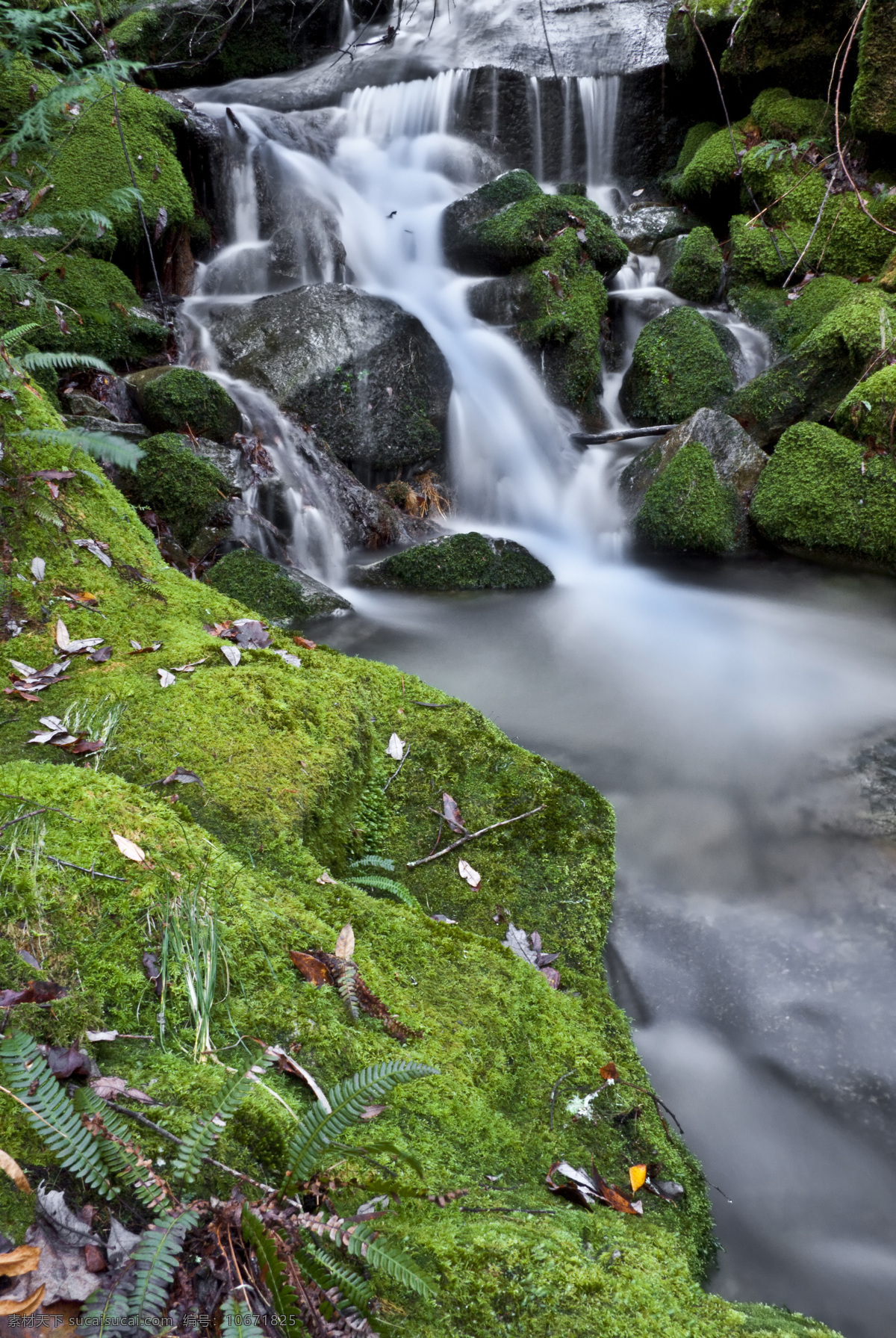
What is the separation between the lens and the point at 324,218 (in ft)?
36.2

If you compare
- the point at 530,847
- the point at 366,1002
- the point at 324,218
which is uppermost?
the point at 324,218

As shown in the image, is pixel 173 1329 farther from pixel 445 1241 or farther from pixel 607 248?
pixel 607 248

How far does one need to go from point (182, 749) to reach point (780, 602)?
5990 millimetres

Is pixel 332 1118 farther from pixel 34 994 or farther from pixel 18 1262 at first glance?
pixel 34 994

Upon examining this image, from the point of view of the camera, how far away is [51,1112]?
1.24m

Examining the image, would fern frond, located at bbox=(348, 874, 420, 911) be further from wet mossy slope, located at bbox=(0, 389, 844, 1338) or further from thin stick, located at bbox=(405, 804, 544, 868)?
thin stick, located at bbox=(405, 804, 544, 868)

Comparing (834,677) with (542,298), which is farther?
(542,298)

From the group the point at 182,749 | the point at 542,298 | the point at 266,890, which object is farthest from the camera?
the point at 542,298

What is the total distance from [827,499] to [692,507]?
4.00 ft

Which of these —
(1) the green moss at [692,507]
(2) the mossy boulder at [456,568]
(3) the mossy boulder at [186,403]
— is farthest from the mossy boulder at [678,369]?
(3) the mossy boulder at [186,403]

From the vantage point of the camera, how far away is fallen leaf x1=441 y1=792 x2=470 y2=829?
3.18 m

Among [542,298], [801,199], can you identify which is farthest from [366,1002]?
[801,199]

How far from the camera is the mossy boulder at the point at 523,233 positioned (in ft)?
34.2

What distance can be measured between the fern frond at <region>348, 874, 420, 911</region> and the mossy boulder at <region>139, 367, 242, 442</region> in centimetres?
550
